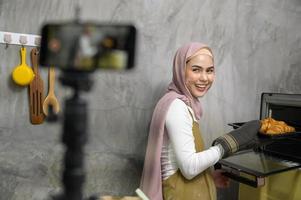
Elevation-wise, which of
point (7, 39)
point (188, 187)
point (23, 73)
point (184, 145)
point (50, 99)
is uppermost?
point (7, 39)

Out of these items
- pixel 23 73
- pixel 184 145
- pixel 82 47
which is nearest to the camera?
pixel 82 47

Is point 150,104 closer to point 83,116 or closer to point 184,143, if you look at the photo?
point 184,143

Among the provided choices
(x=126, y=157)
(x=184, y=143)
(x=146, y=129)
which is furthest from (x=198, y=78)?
(x=126, y=157)

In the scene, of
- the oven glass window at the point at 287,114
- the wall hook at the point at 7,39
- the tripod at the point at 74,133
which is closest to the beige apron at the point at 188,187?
the oven glass window at the point at 287,114

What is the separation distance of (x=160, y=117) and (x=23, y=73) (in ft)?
1.79

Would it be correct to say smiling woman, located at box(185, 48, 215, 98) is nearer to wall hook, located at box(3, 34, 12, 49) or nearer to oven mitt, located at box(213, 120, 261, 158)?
oven mitt, located at box(213, 120, 261, 158)

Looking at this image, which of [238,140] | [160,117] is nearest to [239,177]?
[238,140]

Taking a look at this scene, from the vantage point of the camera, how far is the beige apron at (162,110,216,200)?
1.06m

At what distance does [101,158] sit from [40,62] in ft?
3.85

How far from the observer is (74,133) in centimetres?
21

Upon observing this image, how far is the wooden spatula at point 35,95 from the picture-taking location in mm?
1135

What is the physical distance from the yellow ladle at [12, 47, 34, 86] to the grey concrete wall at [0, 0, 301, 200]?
0.11ft

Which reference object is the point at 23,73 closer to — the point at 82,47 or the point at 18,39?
the point at 18,39

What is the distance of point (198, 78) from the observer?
1.11 metres
